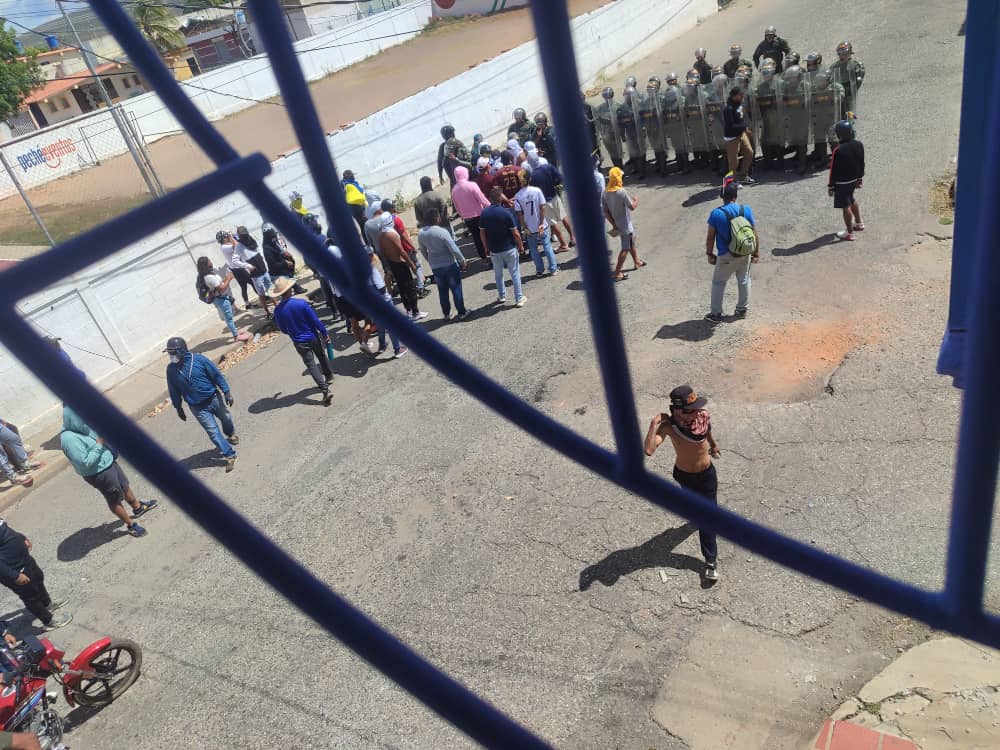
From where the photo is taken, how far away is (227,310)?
34.1 feet

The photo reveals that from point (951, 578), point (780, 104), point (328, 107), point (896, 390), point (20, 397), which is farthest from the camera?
point (328, 107)

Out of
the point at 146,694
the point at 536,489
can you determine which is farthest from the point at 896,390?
the point at 146,694

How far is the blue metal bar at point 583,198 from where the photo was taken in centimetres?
91

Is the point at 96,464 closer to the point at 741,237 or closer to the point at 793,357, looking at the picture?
the point at 741,237

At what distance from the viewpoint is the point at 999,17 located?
2.08 meters

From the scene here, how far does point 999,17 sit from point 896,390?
465 cm

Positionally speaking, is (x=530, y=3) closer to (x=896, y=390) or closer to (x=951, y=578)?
(x=951, y=578)

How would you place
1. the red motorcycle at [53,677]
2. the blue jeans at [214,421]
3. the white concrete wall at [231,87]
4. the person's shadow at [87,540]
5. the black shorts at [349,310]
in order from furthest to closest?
the white concrete wall at [231,87] → the black shorts at [349,310] → the blue jeans at [214,421] → the person's shadow at [87,540] → the red motorcycle at [53,677]

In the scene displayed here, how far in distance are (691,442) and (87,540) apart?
19.1ft

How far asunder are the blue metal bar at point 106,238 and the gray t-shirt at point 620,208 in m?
7.92

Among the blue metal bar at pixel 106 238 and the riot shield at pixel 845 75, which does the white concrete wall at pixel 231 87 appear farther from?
the blue metal bar at pixel 106 238

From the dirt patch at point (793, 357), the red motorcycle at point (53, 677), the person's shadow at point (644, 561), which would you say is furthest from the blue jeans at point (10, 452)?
the dirt patch at point (793, 357)

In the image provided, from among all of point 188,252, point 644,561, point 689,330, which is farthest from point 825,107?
point 188,252

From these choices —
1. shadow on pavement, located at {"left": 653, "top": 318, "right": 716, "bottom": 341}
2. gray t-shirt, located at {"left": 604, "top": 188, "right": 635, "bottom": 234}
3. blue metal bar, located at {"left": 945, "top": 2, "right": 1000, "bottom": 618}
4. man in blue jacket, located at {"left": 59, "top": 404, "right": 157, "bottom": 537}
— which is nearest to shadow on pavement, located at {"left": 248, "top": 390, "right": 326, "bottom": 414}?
man in blue jacket, located at {"left": 59, "top": 404, "right": 157, "bottom": 537}
